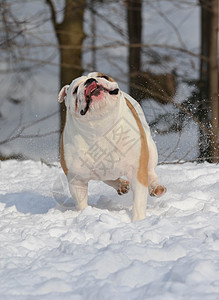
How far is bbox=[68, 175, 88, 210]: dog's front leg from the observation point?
3.33 m

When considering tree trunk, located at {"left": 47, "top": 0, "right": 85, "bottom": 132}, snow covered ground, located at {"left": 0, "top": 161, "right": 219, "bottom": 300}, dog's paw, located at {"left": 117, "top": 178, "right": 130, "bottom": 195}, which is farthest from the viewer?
tree trunk, located at {"left": 47, "top": 0, "right": 85, "bottom": 132}

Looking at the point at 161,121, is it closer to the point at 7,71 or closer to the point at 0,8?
the point at 7,71

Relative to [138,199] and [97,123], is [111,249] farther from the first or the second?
[97,123]

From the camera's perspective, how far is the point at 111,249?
246cm

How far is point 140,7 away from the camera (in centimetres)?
793

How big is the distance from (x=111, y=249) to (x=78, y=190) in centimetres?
97

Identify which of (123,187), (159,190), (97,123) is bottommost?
(123,187)

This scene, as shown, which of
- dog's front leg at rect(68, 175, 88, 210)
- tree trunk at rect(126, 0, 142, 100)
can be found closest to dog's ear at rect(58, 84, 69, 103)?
dog's front leg at rect(68, 175, 88, 210)

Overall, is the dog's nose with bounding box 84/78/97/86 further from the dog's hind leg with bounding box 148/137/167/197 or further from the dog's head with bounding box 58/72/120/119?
the dog's hind leg with bounding box 148/137/167/197

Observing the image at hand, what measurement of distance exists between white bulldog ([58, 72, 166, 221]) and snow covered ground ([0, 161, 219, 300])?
0.28m

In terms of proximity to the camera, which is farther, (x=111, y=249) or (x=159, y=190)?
(x=159, y=190)

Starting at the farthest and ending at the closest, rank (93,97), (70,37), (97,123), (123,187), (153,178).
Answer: (70,37) < (123,187) < (153,178) < (97,123) < (93,97)

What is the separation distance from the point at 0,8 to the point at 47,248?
561cm

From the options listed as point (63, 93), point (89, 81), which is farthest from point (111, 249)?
point (63, 93)
